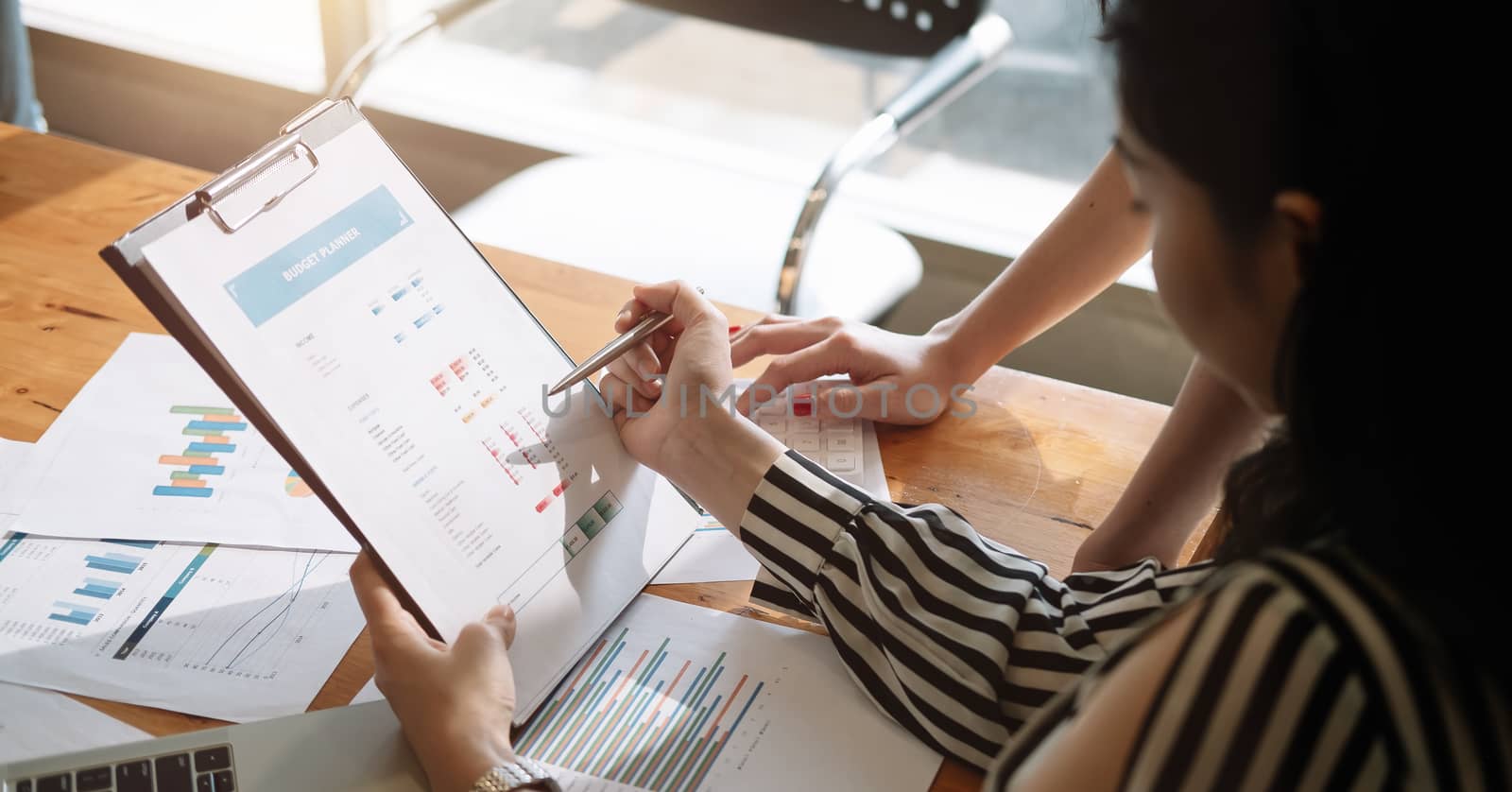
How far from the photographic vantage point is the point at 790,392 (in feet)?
3.54

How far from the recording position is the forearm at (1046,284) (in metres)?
1.07

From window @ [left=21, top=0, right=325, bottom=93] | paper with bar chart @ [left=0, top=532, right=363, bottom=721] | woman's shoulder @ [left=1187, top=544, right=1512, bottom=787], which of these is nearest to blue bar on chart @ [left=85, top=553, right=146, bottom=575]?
paper with bar chart @ [left=0, top=532, right=363, bottom=721]

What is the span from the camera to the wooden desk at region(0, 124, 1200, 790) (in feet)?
3.18

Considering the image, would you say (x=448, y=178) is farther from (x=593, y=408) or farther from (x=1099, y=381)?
(x=593, y=408)

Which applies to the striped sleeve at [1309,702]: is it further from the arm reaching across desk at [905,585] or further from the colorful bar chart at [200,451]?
the colorful bar chart at [200,451]

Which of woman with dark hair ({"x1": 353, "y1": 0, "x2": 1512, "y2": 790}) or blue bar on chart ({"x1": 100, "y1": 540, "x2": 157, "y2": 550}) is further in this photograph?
blue bar on chart ({"x1": 100, "y1": 540, "x2": 157, "y2": 550})

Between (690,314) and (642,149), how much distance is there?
1.85m

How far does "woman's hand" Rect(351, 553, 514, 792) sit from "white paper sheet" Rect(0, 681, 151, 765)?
17 centimetres

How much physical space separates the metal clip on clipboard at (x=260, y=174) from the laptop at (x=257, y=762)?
0.32 metres

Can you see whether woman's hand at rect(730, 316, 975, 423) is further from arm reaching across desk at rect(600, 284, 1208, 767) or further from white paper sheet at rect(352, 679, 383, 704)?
white paper sheet at rect(352, 679, 383, 704)

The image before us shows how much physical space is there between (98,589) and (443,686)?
1.06ft

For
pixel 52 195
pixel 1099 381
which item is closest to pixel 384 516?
pixel 52 195

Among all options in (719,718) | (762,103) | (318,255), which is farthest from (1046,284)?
(762,103)

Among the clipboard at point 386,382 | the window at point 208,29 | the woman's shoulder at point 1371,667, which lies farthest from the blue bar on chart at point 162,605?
the window at point 208,29
